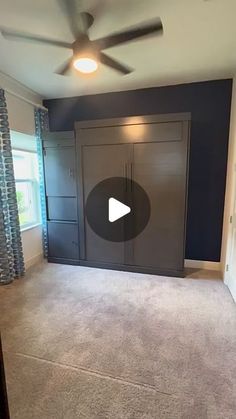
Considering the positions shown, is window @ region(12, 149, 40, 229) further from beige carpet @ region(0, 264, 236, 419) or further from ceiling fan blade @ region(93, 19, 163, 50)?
ceiling fan blade @ region(93, 19, 163, 50)

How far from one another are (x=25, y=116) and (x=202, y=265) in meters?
3.34

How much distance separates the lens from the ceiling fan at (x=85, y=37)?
Result: 1.53 meters

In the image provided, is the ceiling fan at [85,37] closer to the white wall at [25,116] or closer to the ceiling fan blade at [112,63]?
the ceiling fan blade at [112,63]

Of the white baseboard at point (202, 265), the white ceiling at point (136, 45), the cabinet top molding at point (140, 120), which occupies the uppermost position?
the white ceiling at point (136, 45)

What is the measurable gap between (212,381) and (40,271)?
8.16 ft

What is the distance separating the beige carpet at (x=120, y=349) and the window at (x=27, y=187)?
3.77ft

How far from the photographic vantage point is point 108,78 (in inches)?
115

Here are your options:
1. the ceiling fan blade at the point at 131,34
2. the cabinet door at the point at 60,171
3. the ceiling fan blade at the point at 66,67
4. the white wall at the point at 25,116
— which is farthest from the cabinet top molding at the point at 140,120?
the ceiling fan blade at the point at 131,34

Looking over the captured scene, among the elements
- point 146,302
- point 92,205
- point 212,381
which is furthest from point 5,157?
point 212,381

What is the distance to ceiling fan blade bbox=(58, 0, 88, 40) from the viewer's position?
143 centimetres

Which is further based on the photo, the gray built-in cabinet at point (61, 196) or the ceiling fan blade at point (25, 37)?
the gray built-in cabinet at point (61, 196)

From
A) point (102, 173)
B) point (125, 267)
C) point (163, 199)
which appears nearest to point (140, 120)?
point (102, 173)

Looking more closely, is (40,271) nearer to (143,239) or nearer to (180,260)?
(143,239)

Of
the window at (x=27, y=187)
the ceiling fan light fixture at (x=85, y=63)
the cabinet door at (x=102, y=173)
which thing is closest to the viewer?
the ceiling fan light fixture at (x=85, y=63)
